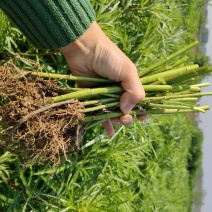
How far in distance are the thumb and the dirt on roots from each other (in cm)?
14

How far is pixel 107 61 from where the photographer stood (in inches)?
45.8

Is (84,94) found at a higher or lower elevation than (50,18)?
lower

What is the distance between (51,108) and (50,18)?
247 millimetres

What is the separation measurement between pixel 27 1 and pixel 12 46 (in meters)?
0.66

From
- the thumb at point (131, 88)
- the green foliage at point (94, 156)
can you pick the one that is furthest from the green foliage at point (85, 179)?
the thumb at point (131, 88)

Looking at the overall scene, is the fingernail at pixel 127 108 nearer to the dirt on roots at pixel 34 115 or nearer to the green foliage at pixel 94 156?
the dirt on roots at pixel 34 115

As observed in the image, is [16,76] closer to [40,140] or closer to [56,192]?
[40,140]

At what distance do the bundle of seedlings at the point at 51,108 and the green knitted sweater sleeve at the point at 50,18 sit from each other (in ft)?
0.34

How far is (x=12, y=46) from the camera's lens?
5.48ft

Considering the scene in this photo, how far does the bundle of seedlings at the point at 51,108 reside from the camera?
Result: 112 cm

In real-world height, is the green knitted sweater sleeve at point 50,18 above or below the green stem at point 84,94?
above

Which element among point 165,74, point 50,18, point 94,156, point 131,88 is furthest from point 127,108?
point 94,156

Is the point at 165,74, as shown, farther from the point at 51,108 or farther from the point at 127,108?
the point at 51,108

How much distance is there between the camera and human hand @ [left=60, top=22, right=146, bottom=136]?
1.16 metres
